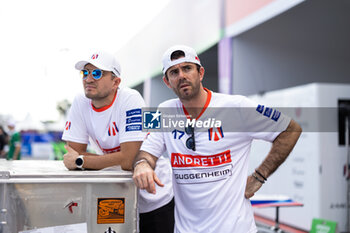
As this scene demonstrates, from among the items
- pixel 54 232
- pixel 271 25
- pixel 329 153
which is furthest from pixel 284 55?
pixel 54 232

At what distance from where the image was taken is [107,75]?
7.43 feet

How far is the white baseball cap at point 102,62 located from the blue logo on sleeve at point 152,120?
12.2 inches

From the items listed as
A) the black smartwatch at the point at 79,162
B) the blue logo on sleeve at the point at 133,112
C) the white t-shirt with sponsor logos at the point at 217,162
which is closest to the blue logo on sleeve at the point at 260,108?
the white t-shirt with sponsor logos at the point at 217,162

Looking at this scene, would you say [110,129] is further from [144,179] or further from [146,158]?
[144,179]

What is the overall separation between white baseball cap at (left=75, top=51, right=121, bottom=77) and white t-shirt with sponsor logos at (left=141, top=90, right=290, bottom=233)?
1.48ft

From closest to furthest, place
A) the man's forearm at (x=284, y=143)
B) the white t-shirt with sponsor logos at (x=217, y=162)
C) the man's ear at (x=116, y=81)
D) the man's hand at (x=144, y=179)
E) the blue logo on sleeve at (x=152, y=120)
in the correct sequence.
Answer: the man's hand at (x=144, y=179)
the white t-shirt with sponsor logos at (x=217, y=162)
the man's forearm at (x=284, y=143)
the blue logo on sleeve at (x=152, y=120)
the man's ear at (x=116, y=81)

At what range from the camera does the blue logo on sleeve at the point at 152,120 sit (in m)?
2.17

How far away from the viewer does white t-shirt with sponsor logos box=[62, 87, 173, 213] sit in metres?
2.18

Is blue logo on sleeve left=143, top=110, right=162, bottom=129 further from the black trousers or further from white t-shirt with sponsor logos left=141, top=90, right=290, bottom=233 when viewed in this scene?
the black trousers

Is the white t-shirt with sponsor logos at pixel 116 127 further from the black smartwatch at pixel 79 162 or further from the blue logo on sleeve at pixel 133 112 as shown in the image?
the black smartwatch at pixel 79 162

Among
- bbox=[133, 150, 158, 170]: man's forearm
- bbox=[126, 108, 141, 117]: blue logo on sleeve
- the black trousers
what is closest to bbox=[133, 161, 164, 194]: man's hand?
bbox=[133, 150, 158, 170]: man's forearm

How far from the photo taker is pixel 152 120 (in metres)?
2.21

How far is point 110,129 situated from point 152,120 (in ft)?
0.81

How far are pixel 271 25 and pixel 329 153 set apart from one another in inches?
140
